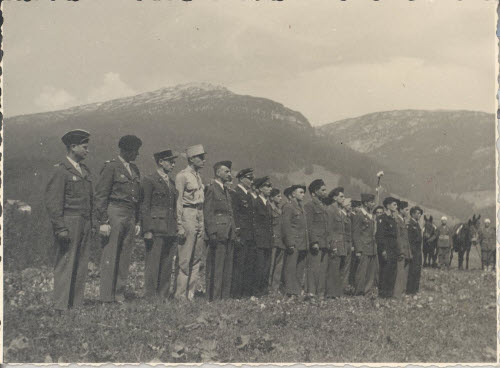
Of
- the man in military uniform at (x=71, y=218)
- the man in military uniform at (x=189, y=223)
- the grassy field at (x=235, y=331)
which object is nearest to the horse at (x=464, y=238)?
the grassy field at (x=235, y=331)

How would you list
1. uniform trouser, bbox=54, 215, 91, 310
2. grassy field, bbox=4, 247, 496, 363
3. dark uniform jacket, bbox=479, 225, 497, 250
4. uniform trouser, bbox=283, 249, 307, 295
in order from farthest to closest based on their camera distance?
dark uniform jacket, bbox=479, 225, 497, 250 → uniform trouser, bbox=283, 249, 307, 295 → uniform trouser, bbox=54, 215, 91, 310 → grassy field, bbox=4, 247, 496, 363

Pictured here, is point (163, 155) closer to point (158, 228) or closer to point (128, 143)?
point (128, 143)

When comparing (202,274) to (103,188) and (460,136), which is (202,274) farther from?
(460,136)

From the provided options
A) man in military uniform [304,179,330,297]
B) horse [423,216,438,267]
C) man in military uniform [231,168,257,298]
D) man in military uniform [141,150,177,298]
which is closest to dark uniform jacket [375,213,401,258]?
man in military uniform [304,179,330,297]

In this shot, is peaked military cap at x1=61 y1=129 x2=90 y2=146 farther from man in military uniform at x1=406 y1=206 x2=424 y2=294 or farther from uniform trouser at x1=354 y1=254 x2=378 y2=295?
man in military uniform at x1=406 y1=206 x2=424 y2=294

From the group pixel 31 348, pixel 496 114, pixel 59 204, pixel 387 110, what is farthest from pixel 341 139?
pixel 31 348

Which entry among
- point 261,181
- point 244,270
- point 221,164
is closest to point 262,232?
point 244,270
